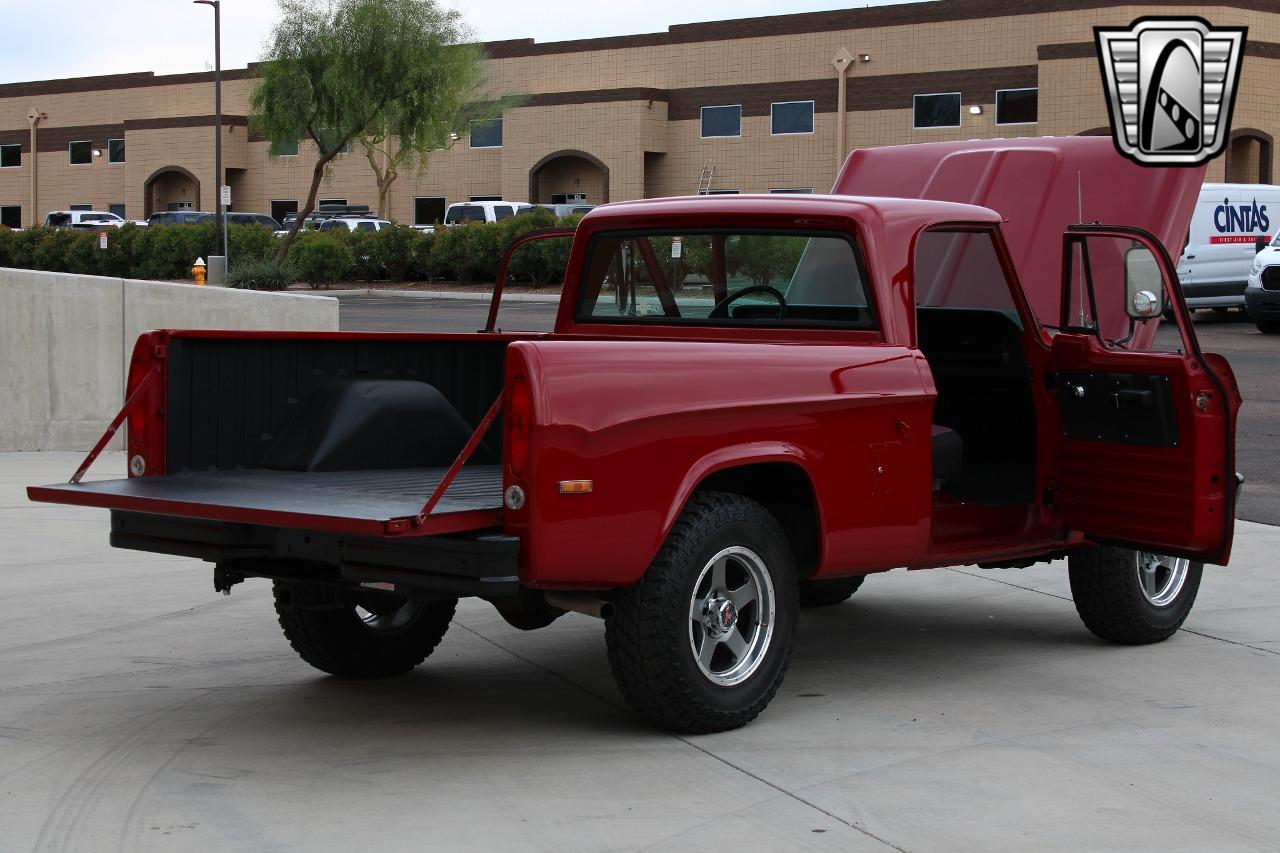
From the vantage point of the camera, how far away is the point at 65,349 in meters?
13.8

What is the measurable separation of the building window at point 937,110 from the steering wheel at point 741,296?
4831 cm

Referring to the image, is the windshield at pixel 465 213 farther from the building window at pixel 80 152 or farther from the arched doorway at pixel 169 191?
the building window at pixel 80 152

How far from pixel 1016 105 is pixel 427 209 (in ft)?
77.7

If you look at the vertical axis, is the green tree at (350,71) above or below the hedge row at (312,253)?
above

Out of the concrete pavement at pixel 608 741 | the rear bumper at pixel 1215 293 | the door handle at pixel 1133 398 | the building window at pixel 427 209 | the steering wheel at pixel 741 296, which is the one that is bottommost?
the concrete pavement at pixel 608 741

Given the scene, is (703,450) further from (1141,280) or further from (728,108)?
(728,108)

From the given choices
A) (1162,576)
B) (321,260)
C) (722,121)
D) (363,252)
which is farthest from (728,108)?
(1162,576)

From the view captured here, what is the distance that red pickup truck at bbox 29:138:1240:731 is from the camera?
5.57m

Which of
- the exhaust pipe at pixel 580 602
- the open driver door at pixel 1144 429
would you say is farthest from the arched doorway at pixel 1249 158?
the exhaust pipe at pixel 580 602

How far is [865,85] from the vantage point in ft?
183

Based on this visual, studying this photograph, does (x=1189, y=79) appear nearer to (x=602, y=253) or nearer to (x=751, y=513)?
(x=602, y=253)

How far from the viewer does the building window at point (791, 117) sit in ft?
188

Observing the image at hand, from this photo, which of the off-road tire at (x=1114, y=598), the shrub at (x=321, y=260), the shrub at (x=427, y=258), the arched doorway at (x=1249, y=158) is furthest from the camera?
the arched doorway at (x=1249, y=158)

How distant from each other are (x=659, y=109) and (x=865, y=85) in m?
7.65
